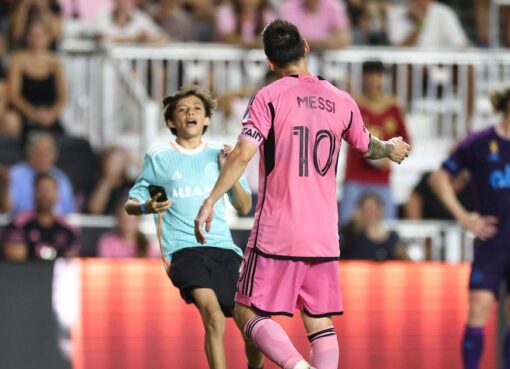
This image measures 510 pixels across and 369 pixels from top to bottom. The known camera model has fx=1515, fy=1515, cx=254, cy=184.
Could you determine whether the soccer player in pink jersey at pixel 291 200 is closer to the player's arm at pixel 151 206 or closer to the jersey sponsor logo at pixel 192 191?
the player's arm at pixel 151 206

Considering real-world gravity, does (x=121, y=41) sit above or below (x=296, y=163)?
above

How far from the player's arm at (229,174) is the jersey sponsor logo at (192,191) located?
140 centimetres

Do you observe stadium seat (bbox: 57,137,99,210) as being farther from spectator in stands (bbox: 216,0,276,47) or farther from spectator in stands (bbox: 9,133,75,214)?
spectator in stands (bbox: 216,0,276,47)

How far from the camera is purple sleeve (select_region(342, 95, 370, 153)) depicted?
26.6 feet

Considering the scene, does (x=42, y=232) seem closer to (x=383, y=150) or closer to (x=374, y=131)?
(x=374, y=131)

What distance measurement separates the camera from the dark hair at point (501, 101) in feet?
31.8

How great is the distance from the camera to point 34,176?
52.7 feet

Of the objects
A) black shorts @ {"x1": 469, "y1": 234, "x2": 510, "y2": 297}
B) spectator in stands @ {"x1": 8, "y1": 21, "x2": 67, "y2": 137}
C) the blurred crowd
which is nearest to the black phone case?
black shorts @ {"x1": 469, "y1": 234, "x2": 510, "y2": 297}

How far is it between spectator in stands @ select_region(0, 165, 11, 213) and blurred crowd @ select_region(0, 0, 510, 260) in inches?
0.8

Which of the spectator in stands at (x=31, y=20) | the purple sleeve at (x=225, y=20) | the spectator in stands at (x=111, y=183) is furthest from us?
the purple sleeve at (x=225, y=20)

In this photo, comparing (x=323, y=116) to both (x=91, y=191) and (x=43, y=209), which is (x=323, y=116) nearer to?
(x=43, y=209)

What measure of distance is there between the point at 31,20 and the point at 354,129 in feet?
30.5

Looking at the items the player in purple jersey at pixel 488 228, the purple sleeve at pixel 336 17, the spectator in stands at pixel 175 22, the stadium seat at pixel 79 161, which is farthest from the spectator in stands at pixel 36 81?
the player in purple jersey at pixel 488 228

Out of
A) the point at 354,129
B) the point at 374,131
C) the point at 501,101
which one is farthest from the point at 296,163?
the point at 374,131
